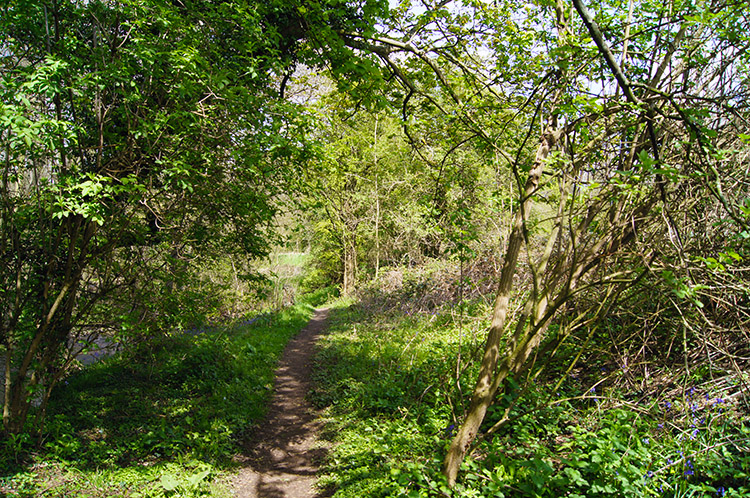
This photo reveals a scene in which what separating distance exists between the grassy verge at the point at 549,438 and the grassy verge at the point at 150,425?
4.70 ft

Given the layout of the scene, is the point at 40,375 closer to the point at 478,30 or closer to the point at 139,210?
the point at 139,210

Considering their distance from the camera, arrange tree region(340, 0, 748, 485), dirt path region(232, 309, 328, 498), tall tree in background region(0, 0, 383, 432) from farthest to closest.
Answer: dirt path region(232, 309, 328, 498) → tall tree in background region(0, 0, 383, 432) → tree region(340, 0, 748, 485)

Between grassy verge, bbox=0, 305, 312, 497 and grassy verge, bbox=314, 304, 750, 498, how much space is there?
1.43m

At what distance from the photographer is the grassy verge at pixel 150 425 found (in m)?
3.97

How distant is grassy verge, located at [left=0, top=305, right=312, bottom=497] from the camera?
397 centimetres

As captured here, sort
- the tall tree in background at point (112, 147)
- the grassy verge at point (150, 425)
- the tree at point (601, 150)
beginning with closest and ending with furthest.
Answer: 1. the tree at point (601, 150)
2. the tall tree in background at point (112, 147)
3. the grassy verge at point (150, 425)

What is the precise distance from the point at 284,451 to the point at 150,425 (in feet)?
5.72

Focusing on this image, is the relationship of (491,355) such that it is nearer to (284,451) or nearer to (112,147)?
(284,451)

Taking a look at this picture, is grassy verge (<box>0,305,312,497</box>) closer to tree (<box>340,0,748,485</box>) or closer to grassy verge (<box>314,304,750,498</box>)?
grassy verge (<box>314,304,750,498</box>)

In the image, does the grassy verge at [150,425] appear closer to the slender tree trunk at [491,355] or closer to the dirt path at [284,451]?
the dirt path at [284,451]

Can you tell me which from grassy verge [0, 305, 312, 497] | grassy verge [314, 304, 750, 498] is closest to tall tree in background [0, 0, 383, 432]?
grassy verge [0, 305, 312, 497]

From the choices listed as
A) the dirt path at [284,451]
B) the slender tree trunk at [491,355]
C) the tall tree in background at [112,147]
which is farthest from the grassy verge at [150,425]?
the slender tree trunk at [491,355]

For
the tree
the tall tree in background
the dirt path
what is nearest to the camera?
the tree

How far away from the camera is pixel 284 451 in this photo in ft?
17.2
